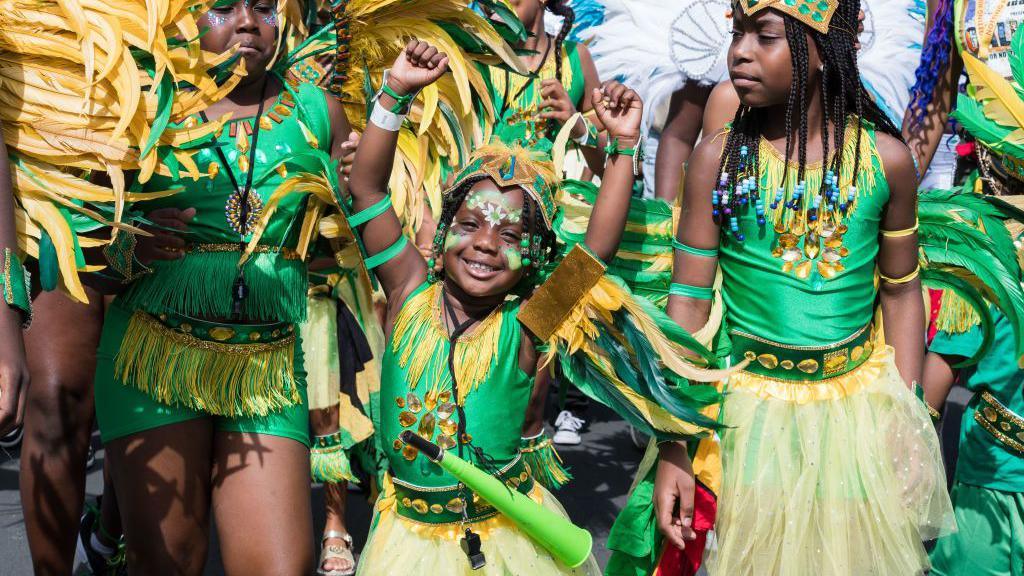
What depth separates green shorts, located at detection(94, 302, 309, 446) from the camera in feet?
12.0

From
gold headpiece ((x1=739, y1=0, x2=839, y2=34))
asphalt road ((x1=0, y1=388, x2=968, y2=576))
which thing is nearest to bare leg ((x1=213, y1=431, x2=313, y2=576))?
asphalt road ((x1=0, y1=388, x2=968, y2=576))

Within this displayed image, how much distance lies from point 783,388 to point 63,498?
7.90ft

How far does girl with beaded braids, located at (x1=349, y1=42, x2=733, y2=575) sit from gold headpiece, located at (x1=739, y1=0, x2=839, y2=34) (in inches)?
16.7

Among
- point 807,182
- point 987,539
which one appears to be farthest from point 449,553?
point 987,539

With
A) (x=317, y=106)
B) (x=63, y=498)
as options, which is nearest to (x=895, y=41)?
(x=317, y=106)

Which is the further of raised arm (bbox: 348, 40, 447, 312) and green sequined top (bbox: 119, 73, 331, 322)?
green sequined top (bbox: 119, 73, 331, 322)

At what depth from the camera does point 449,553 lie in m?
3.32

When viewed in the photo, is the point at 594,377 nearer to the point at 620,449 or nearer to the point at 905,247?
the point at 905,247

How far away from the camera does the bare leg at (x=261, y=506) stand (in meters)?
3.61

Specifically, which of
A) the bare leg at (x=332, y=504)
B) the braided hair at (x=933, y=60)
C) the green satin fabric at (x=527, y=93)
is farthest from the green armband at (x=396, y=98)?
the braided hair at (x=933, y=60)

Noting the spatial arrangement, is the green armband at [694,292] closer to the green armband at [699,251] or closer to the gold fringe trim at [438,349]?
the green armband at [699,251]

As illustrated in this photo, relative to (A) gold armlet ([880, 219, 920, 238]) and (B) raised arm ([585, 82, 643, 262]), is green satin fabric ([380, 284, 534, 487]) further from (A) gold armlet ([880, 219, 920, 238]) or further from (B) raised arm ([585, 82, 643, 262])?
(A) gold armlet ([880, 219, 920, 238])

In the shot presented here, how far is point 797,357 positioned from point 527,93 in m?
2.79

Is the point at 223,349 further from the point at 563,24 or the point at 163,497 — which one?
the point at 563,24
